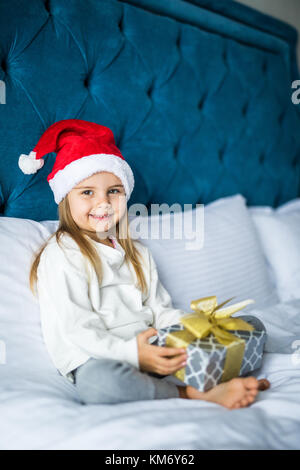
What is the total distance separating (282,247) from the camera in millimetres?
1570

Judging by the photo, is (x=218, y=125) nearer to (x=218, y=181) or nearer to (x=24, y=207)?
(x=218, y=181)

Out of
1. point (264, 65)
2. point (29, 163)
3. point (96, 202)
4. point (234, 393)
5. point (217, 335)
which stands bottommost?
point (234, 393)

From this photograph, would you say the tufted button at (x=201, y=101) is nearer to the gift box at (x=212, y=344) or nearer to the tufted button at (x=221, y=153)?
the tufted button at (x=221, y=153)

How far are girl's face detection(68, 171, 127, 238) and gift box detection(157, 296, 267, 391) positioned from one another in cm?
33

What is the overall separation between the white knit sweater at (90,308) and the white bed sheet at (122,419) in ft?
0.25

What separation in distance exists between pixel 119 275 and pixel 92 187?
248 millimetres

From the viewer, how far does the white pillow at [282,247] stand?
151cm

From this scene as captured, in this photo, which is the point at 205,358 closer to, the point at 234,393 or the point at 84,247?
the point at 234,393

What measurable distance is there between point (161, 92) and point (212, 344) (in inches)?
38.6

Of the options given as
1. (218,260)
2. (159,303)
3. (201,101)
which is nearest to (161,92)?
(201,101)

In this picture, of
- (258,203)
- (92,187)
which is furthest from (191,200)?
(92,187)

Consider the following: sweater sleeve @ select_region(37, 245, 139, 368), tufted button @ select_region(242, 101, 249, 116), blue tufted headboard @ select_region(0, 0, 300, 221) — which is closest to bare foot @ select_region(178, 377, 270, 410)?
sweater sleeve @ select_region(37, 245, 139, 368)
